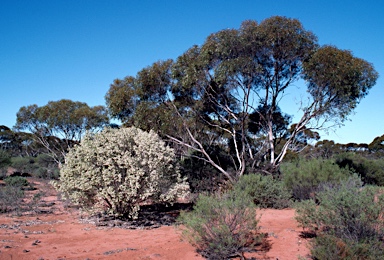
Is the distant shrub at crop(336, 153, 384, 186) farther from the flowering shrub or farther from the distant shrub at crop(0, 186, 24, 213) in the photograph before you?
the distant shrub at crop(0, 186, 24, 213)

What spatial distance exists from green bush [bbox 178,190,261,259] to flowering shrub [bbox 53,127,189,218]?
132 inches

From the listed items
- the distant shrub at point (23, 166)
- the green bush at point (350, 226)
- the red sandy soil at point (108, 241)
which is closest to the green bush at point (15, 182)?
the red sandy soil at point (108, 241)

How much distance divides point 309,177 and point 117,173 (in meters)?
7.24

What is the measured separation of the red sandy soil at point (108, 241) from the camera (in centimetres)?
664

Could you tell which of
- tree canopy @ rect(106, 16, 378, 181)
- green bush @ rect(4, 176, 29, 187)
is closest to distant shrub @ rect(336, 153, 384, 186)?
tree canopy @ rect(106, 16, 378, 181)

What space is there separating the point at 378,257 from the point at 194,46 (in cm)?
1167

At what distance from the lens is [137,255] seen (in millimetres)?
6719

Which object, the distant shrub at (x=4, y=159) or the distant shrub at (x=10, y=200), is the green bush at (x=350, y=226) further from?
the distant shrub at (x=4, y=159)

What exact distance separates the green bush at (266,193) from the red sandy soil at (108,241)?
0.94 m

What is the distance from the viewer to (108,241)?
8.02 meters

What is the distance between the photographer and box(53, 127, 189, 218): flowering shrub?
9.52 meters

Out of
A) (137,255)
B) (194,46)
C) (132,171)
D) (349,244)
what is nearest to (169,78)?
(194,46)

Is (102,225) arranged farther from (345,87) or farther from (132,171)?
(345,87)

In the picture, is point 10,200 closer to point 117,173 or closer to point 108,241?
point 117,173
